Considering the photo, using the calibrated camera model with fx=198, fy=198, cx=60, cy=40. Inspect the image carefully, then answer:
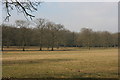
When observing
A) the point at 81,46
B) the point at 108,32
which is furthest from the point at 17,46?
the point at 108,32

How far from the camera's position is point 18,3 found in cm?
995

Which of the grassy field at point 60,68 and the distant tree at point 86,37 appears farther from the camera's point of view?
the distant tree at point 86,37

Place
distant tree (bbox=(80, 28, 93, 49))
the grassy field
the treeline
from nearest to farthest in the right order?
the grassy field
the treeline
distant tree (bbox=(80, 28, 93, 49))

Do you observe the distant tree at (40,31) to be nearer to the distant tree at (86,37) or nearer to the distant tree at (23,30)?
the distant tree at (23,30)

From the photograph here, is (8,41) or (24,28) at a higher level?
(24,28)

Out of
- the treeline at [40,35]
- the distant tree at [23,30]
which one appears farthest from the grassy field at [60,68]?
the distant tree at [23,30]

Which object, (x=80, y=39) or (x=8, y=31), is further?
(x=80, y=39)

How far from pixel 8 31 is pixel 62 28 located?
27.2m

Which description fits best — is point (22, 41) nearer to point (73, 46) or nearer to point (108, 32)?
point (73, 46)

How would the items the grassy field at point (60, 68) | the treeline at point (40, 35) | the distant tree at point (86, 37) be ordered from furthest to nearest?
the distant tree at point (86, 37)
the treeline at point (40, 35)
the grassy field at point (60, 68)

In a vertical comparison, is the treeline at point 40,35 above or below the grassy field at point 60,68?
above

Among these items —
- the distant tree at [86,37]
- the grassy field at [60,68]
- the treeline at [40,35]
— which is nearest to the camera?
the grassy field at [60,68]

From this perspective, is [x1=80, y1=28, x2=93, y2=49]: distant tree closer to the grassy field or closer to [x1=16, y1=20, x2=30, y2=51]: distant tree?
[x1=16, y1=20, x2=30, y2=51]: distant tree

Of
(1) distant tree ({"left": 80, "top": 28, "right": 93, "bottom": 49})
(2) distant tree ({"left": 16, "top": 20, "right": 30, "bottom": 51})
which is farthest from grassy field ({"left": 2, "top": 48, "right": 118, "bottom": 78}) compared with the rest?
(1) distant tree ({"left": 80, "top": 28, "right": 93, "bottom": 49})
